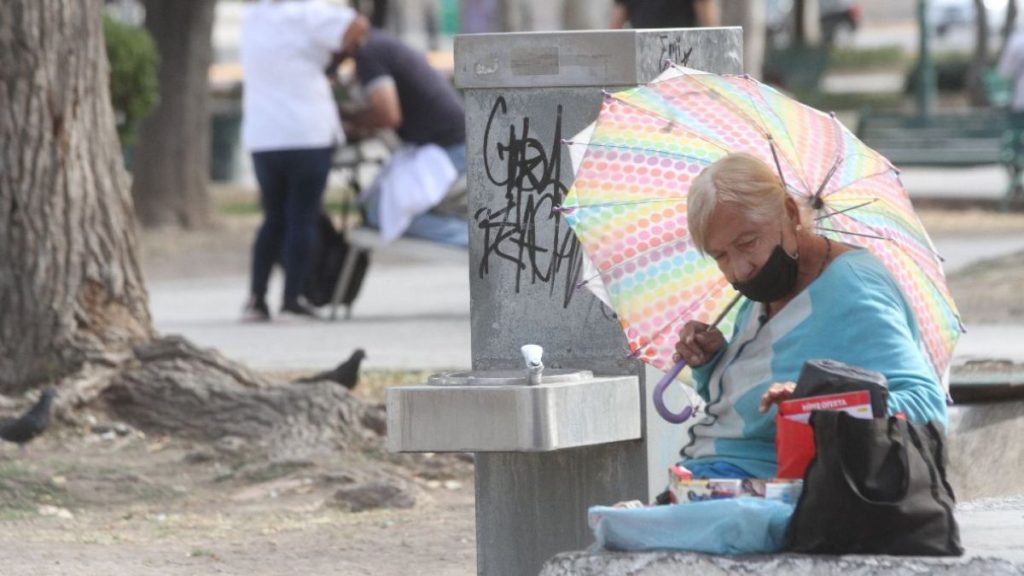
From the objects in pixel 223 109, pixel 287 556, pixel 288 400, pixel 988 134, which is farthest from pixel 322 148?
pixel 223 109

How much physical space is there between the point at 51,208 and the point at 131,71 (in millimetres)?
8376

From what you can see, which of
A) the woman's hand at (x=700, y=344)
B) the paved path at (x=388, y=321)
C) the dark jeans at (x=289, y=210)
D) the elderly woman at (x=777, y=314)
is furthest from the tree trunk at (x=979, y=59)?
the elderly woman at (x=777, y=314)

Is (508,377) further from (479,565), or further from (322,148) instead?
(322,148)

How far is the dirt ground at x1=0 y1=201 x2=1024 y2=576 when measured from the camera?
6109 millimetres

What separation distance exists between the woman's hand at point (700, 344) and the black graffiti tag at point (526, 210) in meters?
0.68

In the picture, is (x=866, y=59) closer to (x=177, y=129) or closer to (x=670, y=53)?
(x=177, y=129)

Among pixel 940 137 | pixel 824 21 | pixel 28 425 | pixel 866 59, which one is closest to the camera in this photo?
pixel 28 425

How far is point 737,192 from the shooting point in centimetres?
408

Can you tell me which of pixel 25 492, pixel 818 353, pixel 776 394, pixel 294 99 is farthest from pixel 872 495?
pixel 294 99

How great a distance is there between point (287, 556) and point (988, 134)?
612 inches

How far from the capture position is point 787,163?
4.57 m

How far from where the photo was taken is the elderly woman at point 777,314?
13.4 ft

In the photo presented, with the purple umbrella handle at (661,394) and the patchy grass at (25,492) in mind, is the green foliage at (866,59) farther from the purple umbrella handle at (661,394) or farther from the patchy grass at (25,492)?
the purple umbrella handle at (661,394)

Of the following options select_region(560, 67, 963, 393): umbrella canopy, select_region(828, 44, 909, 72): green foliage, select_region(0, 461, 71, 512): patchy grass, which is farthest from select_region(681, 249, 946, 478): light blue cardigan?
select_region(828, 44, 909, 72): green foliage
